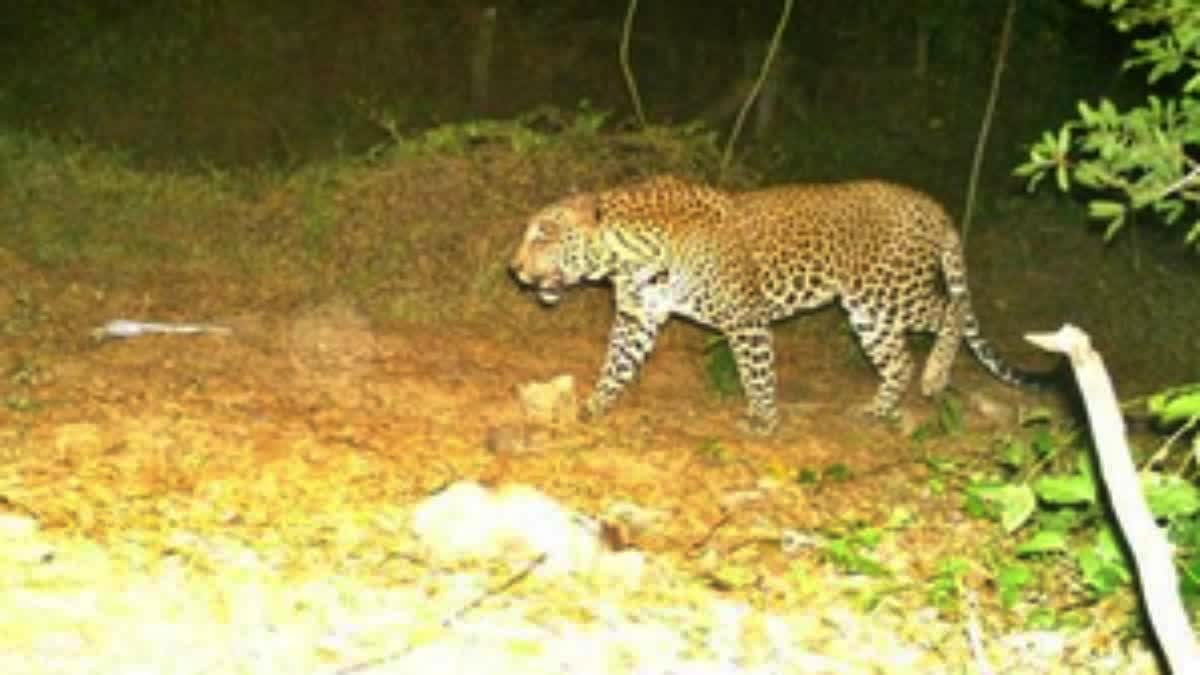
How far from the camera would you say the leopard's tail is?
9.10 m

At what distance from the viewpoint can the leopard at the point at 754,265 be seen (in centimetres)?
823

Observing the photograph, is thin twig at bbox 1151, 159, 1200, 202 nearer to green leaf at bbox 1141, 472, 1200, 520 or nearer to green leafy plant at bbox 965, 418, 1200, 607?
green leafy plant at bbox 965, 418, 1200, 607

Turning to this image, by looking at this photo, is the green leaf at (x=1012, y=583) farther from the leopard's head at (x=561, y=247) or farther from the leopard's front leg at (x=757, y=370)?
the leopard's head at (x=561, y=247)

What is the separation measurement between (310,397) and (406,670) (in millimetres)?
2907

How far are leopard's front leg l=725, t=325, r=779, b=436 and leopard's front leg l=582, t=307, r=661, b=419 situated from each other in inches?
16.2

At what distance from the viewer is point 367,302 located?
977cm

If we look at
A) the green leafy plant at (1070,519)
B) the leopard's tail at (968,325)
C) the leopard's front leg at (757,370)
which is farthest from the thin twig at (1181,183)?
the leopard's tail at (968,325)

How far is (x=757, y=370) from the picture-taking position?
8.35m

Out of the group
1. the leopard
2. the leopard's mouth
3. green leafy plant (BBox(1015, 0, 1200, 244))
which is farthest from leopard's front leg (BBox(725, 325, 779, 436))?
green leafy plant (BBox(1015, 0, 1200, 244))

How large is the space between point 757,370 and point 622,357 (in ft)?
2.23

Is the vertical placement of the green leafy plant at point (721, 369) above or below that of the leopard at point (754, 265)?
below

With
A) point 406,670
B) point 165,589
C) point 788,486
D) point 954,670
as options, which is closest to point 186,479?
point 165,589

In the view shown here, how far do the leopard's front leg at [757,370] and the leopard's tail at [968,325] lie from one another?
4.30 ft

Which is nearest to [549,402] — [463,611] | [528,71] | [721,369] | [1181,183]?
[721,369]
